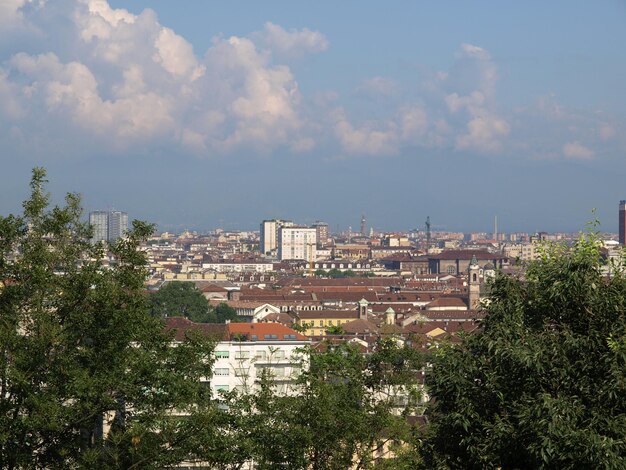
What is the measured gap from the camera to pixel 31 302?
1254 centimetres

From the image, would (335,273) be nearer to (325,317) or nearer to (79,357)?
(325,317)

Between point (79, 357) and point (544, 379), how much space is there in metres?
4.87

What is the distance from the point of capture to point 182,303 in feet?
234

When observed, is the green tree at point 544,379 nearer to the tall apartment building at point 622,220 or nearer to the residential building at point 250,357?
the residential building at point 250,357

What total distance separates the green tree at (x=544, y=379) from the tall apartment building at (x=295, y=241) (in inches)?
6526

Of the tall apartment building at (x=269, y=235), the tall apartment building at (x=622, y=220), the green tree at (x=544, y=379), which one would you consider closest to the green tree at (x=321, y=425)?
the green tree at (x=544, y=379)

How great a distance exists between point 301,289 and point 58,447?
268 feet

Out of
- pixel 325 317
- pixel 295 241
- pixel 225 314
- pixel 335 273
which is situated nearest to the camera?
pixel 325 317

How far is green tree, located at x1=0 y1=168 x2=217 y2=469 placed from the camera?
39.1 feet

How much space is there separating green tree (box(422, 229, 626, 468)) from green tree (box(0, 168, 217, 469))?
3110 mm

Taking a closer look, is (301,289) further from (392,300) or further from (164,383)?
(164,383)

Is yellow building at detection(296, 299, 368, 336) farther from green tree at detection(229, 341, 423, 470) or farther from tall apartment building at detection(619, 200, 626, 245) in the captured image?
tall apartment building at detection(619, 200, 626, 245)

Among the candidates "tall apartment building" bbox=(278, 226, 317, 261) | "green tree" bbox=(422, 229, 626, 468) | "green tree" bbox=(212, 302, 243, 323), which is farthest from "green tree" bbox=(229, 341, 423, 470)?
"tall apartment building" bbox=(278, 226, 317, 261)

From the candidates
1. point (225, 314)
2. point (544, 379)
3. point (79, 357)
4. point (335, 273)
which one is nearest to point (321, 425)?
point (79, 357)
